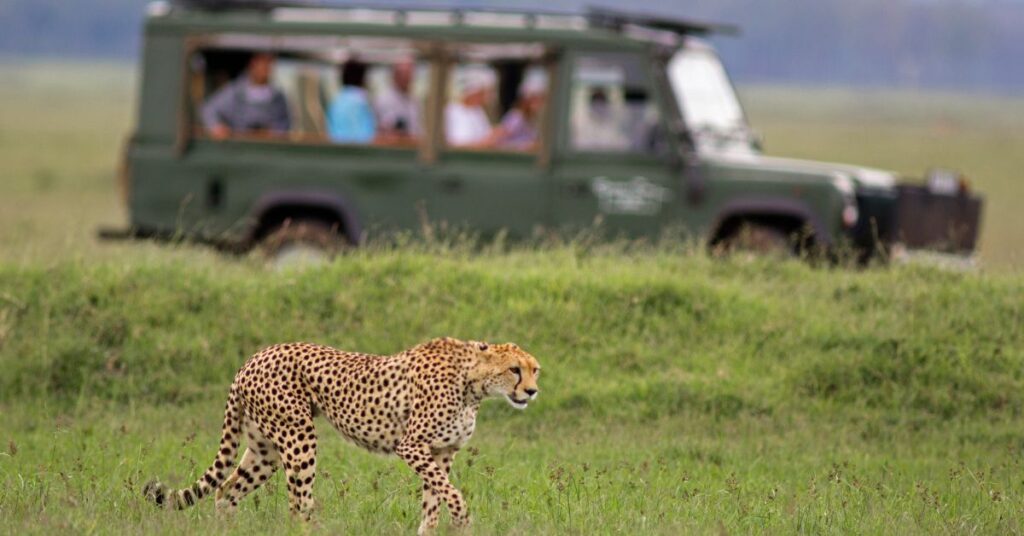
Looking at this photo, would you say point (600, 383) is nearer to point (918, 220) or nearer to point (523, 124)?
point (523, 124)

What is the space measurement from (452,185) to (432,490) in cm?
702

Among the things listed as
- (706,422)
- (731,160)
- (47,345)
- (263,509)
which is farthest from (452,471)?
(731,160)

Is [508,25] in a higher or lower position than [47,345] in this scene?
higher

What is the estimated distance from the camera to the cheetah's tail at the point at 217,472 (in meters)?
6.96

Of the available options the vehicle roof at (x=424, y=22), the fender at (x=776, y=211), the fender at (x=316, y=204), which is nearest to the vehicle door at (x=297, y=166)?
the fender at (x=316, y=204)

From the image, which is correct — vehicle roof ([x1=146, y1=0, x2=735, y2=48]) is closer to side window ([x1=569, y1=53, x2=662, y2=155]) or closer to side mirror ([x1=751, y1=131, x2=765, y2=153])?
side window ([x1=569, y1=53, x2=662, y2=155])

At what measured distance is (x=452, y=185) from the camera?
43.9ft

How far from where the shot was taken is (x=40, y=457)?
8469 millimetres

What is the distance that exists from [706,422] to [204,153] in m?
5.85

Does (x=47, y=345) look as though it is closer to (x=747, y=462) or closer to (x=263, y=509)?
(x=263, y=509)

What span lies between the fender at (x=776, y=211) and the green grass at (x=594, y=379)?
2.26ft

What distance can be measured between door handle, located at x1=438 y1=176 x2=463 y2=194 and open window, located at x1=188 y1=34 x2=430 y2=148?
0.45 metres

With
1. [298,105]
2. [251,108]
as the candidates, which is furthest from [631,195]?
[251,108]

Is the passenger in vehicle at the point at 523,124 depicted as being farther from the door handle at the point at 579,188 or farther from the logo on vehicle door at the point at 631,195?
the logo on vehicle door at the point at 631,195
